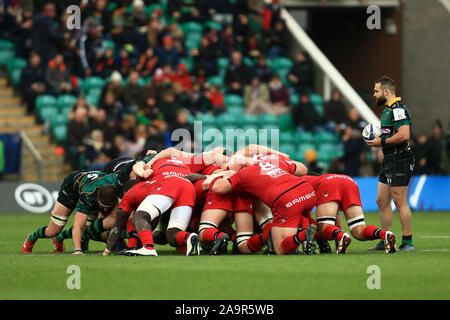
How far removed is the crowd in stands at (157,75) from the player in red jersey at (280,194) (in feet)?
33.0

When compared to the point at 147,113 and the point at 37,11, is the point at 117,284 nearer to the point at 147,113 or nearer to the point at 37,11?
the point at 147,113

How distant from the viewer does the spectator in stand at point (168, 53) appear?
24.3m

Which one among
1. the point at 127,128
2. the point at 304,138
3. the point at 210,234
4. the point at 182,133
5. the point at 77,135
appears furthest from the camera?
the point at 304,138

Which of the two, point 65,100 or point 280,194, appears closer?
point 280,194

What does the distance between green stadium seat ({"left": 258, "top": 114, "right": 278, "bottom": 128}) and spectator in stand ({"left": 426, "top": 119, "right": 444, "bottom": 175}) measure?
4.13 m

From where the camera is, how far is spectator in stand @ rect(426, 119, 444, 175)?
23828 millimetres

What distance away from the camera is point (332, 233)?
11398 millimetres

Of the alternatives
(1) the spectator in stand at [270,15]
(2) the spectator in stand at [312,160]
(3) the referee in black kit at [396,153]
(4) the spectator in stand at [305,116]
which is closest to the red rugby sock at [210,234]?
(3) the referee in black kit at [396,153]

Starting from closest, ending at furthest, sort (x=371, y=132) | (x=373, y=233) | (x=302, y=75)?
(x=373, y=233)
(x=371, y=132)
(x=302, y=75)

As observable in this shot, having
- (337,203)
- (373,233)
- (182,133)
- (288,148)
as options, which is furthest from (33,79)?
(373,233)

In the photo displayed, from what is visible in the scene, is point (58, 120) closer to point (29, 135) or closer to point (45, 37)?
point (29, 135)

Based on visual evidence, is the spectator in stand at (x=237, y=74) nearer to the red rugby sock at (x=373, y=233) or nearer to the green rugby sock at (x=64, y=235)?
the green rugby sock at (x=64, y=235)

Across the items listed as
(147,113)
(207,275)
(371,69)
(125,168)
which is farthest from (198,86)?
(207,275)

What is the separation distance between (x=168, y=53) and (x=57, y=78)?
10.7 feet
